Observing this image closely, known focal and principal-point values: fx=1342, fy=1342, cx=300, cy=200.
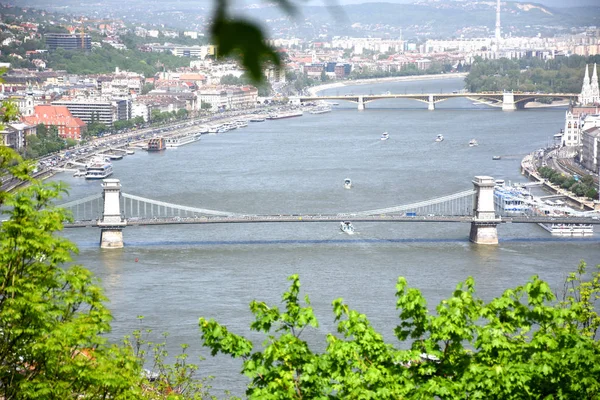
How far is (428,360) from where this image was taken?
89.4 inches

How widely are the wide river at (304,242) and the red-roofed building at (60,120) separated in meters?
2.10

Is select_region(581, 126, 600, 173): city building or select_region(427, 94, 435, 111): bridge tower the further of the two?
select_region(427, 94, 435, 111): bridge tower

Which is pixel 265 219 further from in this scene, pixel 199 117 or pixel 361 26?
pixel 199 117

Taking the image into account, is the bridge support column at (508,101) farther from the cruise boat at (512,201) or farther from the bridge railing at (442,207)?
the bridge railing at (442,207)

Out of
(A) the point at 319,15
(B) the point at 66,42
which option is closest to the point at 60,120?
(B) the point at 66,42

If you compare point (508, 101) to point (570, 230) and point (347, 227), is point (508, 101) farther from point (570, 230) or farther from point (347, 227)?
point (347, 227)

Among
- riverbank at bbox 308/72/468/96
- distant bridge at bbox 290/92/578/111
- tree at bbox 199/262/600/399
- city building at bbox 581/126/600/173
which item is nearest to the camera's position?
tree at bbox 199/262/600/399

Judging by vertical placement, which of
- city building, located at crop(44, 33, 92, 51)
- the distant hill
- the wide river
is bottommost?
the wide river

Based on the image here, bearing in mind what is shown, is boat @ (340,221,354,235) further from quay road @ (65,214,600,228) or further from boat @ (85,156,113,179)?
boat @ (85,156,113,179)

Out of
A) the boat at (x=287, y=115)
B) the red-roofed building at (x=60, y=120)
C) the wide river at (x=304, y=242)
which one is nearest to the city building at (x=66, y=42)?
the boat at (x=287, y=115)

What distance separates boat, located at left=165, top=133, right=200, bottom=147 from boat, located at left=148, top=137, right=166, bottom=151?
0.44 feet

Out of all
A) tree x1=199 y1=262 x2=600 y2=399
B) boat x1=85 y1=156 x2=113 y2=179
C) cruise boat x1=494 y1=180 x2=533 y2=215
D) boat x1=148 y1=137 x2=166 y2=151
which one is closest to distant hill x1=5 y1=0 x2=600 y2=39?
tree x1=199 y1=262 x2=600 y2=399

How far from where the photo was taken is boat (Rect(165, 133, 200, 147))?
1652 centimetres

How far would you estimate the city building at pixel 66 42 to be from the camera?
2252cm
